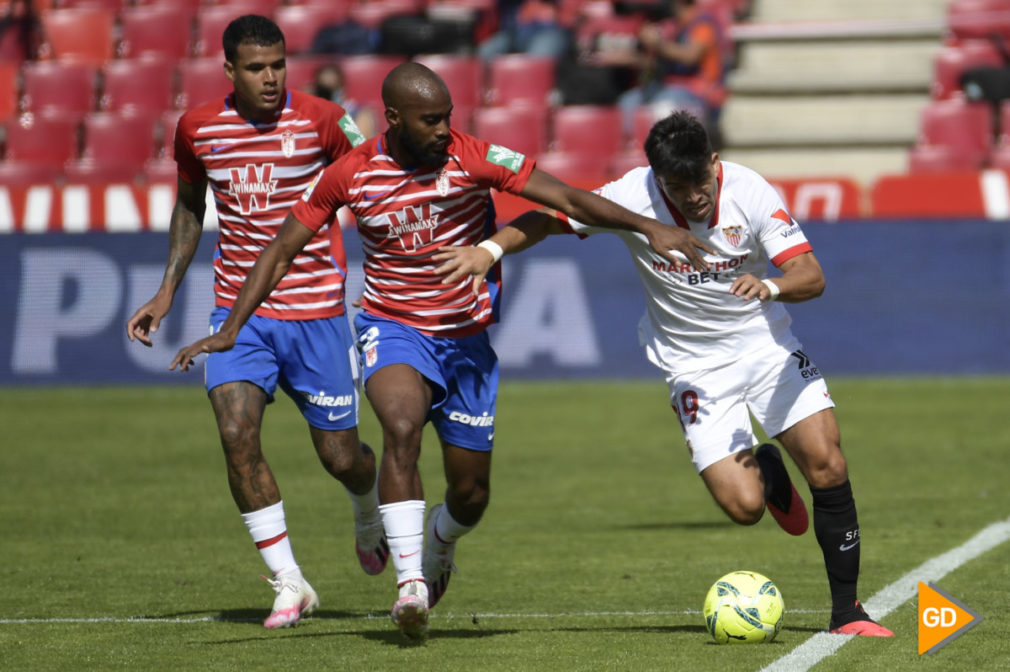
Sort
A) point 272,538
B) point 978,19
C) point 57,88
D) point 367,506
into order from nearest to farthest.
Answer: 1. point 272,538
2. point 367,506
3. point 978,19
4. point 57,88

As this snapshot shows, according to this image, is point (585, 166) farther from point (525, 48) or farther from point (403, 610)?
point (403, 610)

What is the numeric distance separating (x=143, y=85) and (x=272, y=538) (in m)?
14.0

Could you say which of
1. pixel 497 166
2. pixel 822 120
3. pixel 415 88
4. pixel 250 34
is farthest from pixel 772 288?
pixel 822 120

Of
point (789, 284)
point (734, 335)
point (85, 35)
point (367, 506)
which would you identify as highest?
point (85, 35)

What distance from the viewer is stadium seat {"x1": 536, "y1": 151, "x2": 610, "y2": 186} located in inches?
680

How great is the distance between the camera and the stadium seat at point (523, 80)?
1883cm

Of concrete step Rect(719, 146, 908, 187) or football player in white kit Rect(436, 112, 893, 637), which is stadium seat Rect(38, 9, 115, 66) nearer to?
concrete step Rect(719, 146, 908, 187)

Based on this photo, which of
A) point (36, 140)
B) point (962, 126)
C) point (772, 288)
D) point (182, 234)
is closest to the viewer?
point (772, 288)

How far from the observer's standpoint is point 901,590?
6969 millimetres

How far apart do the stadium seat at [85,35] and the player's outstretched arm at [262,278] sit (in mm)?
15436

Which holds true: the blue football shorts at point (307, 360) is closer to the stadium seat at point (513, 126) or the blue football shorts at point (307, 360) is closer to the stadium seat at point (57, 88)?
the stadium seat at point (513, 126)

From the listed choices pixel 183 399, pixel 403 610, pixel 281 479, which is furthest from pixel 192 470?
pixel 403 610

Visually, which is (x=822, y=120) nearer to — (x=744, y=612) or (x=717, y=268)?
(x=717, y=268)

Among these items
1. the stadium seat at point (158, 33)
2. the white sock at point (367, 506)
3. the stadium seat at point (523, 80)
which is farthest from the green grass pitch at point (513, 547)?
the stadium seat at point (158, 33)
